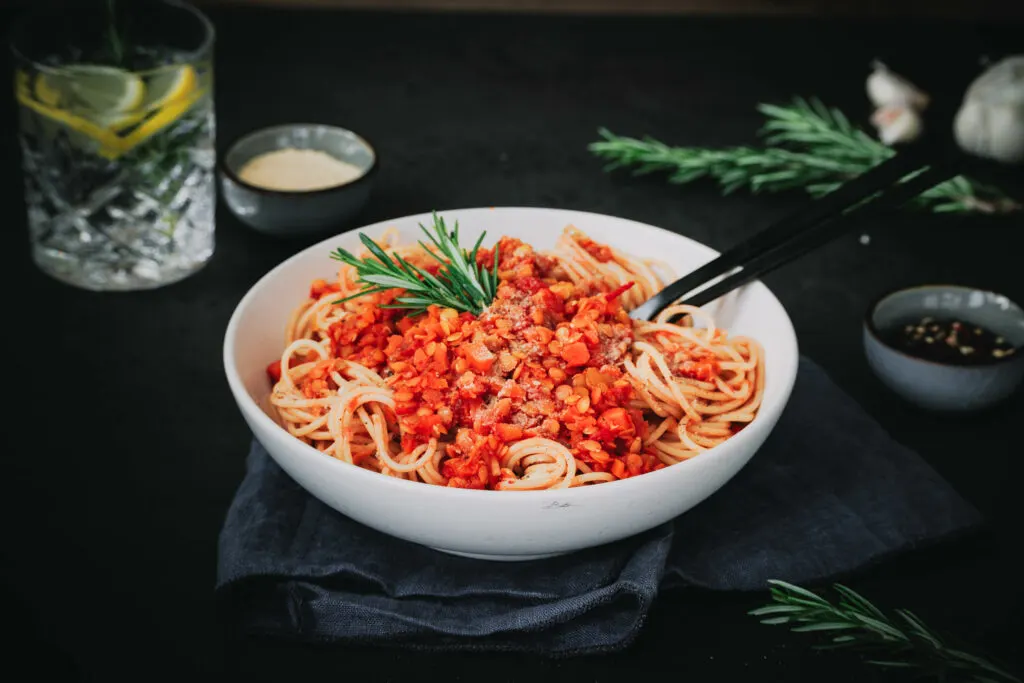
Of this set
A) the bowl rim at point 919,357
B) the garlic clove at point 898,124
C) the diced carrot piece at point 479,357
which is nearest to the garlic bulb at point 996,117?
the garlic clove at point 898,124

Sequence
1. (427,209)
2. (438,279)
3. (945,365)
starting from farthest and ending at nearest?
(427,209) → (945,365) → (438,279)

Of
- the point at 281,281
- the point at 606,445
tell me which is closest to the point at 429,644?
the point at 606,445

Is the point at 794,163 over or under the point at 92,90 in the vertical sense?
under

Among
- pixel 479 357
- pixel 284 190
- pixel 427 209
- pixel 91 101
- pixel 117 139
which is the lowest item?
pixel 427 209

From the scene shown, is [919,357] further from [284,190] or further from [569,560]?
[284,190]

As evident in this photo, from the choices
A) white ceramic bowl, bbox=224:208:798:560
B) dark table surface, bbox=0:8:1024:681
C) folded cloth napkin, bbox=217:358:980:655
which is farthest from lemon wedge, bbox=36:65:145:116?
folded cloth napkin, bbox=217:358:980:655

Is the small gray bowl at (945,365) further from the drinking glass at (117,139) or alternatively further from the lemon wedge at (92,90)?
the lemon wedge at (92,90)

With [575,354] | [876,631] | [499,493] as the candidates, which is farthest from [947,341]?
[499,493]

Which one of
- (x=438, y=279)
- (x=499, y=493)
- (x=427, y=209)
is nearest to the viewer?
(x=499, y=493)

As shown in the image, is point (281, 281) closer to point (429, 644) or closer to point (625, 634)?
point (429, 644)
